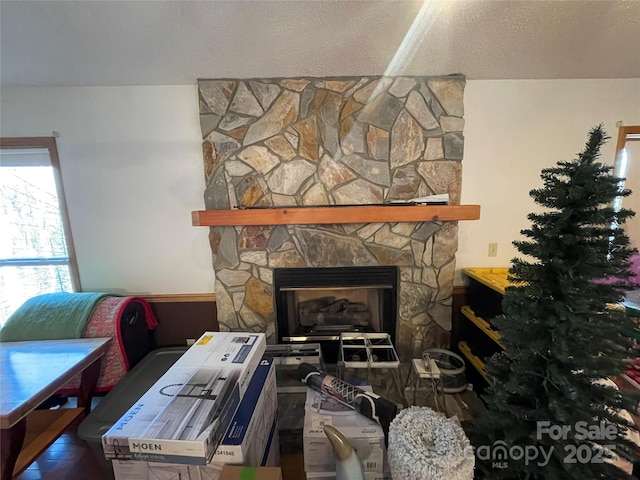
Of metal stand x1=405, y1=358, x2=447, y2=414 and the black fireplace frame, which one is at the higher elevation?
the black fireplace frame

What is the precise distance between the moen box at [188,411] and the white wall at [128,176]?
1097 mm

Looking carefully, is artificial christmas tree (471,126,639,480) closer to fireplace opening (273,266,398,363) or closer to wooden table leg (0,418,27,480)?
fireplace opening (273,266,398,363)

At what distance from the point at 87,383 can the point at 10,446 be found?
0.42 m

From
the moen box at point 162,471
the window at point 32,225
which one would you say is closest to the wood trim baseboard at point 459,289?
the moen box at point 162,471

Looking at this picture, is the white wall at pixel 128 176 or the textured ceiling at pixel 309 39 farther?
the white wall at pixel 128 176

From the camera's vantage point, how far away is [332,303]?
2225mm

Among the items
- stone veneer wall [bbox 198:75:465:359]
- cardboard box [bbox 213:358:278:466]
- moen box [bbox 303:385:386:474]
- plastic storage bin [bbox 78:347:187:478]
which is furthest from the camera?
stone veneer wall [bbox 198:75:465:359]

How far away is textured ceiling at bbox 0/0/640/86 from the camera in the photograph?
123 centimetres

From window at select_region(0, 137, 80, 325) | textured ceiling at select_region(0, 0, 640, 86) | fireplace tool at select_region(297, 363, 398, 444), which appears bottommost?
fireplace tool at select_region(297, 363, 398, 444)

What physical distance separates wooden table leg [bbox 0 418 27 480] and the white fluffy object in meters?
1.64

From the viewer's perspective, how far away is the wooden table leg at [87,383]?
1617mm

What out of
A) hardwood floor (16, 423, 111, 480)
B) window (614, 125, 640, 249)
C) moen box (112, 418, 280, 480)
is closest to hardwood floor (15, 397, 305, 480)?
hardwood floor (16, 423, 111, 480)

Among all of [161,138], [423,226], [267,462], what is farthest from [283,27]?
[267,462]

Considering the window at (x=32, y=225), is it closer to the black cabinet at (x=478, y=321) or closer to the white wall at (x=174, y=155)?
the white wall at (x=174, y=155)
